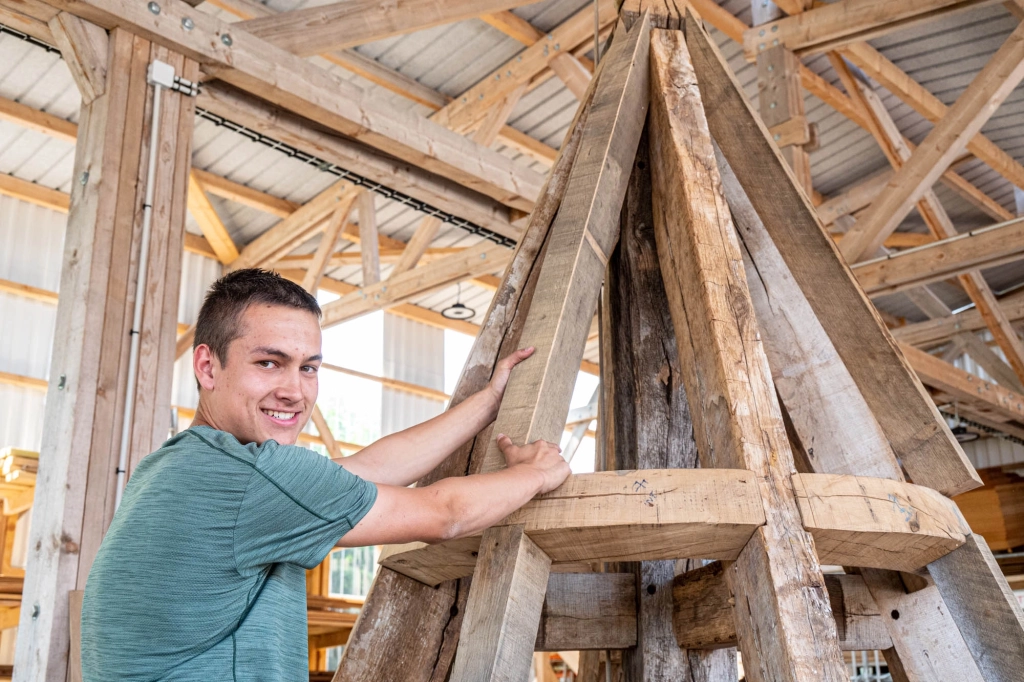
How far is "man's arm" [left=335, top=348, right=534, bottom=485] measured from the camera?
2.06 metres

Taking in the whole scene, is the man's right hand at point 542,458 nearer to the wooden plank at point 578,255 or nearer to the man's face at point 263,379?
the wooden plank at point 578,255

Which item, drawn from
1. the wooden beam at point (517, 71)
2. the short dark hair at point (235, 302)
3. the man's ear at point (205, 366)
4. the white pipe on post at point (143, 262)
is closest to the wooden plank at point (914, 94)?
the wooden beam at point (517, 71)

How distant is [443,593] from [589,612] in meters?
0.47

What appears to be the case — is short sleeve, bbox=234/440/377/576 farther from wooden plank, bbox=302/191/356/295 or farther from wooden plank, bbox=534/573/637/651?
wooden plank, bbox=302/191/356/295

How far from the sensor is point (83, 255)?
382cm

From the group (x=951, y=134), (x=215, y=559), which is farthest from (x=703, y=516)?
(x=951, y=134)

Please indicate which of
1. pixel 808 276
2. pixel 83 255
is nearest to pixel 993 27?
pixel 808 276

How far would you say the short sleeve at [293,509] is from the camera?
142 cm

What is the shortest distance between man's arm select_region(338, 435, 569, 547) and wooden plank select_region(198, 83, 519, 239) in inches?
140

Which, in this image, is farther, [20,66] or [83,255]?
[20,66]

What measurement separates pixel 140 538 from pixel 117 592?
0.28 feet

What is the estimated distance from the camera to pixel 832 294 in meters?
2.45

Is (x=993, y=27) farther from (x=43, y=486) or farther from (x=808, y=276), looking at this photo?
(x=43, y=486)

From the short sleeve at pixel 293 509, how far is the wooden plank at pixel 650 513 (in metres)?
0.35
